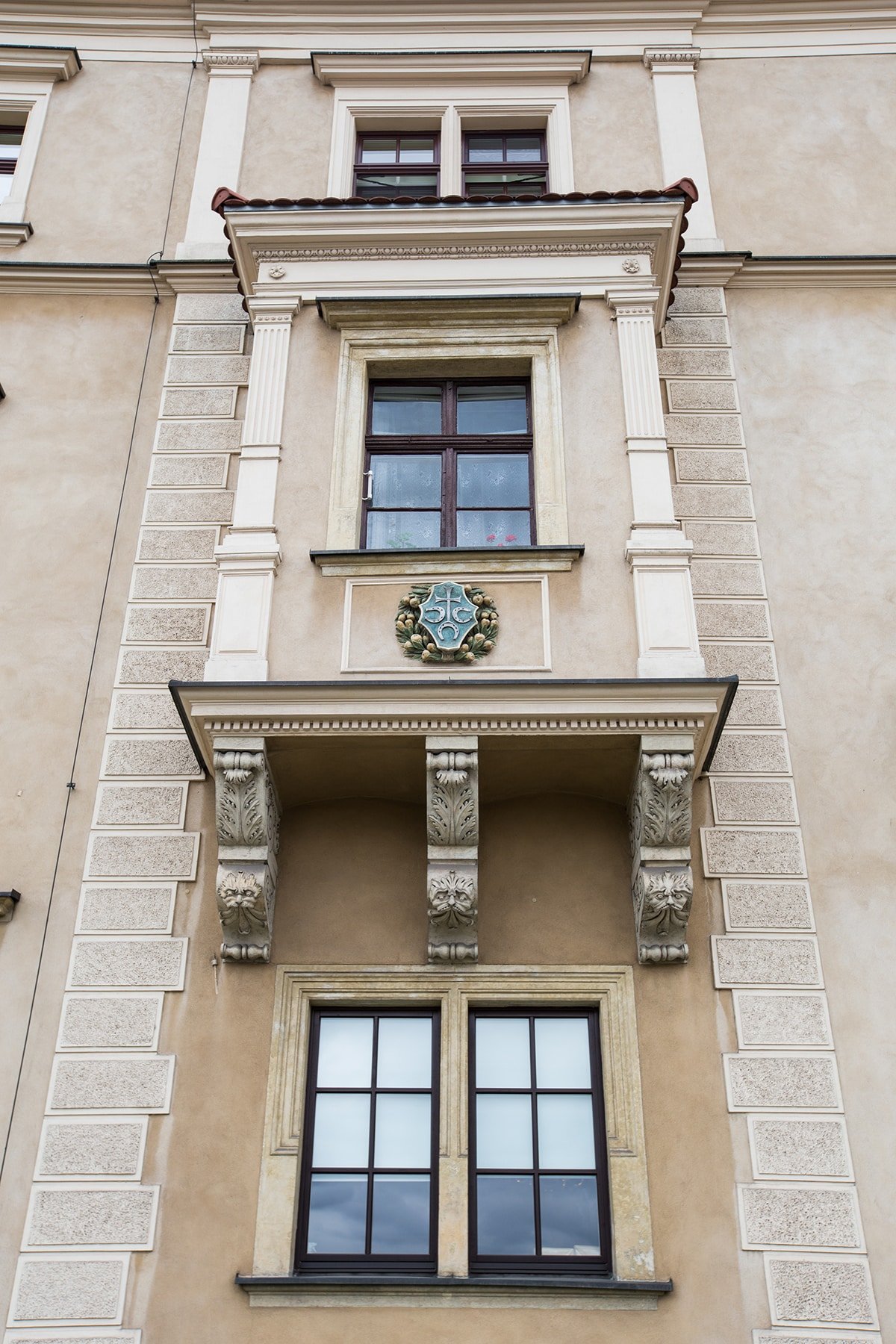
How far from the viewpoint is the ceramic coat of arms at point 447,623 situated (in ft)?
28.0

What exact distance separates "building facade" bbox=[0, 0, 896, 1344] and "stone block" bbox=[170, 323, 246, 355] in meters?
0.05

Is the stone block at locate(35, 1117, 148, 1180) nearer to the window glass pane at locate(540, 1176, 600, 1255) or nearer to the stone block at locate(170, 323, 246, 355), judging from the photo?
the window glass pane at locate(540, 1176, 600, 1255)

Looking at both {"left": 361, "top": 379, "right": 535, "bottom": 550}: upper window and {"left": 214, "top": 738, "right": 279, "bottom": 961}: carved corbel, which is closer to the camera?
{"left": 214, "top": 738, "right": 279, "bottom": 961}: carved corbel

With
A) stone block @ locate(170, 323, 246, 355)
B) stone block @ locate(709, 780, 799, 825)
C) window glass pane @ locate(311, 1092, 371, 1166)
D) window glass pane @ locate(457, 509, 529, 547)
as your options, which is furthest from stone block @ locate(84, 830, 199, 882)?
stone block @ locate(170, 323, 246, 355)

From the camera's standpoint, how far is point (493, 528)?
9609 mm

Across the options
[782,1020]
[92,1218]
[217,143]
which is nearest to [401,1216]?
[92,1218]

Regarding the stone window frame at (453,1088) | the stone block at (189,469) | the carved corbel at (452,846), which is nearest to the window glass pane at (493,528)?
the carved corbel at (452,846)

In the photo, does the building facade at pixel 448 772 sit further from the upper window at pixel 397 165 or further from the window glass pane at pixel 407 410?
the upper window at pixel 397 165

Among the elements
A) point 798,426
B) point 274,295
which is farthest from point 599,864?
point 274,295

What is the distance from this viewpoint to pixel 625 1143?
25.4 ft

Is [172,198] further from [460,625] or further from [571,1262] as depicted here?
[571,1262]

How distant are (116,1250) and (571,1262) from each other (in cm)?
247

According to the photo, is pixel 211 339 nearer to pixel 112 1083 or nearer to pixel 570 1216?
pixel 112 1083

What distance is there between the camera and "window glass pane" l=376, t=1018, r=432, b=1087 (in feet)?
26.7
